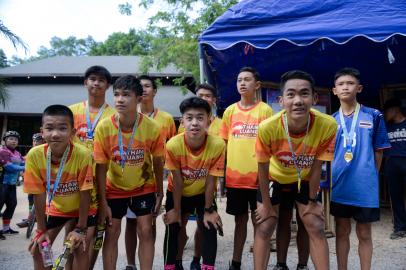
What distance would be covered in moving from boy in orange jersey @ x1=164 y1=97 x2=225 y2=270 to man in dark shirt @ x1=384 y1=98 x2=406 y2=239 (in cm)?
338

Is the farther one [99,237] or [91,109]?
[91,109]

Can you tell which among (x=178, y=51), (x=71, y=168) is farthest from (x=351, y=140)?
(x=178, y=51)

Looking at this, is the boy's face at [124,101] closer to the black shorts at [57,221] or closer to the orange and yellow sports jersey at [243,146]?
the black shorts at [57,221]

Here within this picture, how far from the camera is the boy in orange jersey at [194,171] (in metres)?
3.25

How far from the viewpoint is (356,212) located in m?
3.25

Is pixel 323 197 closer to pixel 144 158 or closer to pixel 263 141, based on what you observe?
pixel 263 141

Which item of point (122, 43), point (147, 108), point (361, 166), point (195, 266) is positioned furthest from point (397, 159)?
point (122, 43)

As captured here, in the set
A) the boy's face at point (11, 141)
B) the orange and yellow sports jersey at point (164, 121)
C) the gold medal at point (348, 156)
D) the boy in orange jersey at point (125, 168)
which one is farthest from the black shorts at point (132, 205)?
the boy's face at point (11, 141)

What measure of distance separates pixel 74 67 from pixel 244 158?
56.8 ft

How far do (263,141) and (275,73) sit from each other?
317cm

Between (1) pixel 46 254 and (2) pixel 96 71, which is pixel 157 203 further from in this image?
(2) pixel 96 71

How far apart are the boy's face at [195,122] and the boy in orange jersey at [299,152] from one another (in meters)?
0.58

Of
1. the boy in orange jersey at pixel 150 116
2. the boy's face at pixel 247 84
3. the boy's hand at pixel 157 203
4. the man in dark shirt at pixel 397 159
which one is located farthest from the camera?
the man in dark shirt at pixel 397 159

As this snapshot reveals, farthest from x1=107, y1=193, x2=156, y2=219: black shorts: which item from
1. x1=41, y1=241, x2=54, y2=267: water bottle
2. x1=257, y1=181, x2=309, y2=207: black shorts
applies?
x1=257, y1=181, x2=309, y2=207: black shorts
